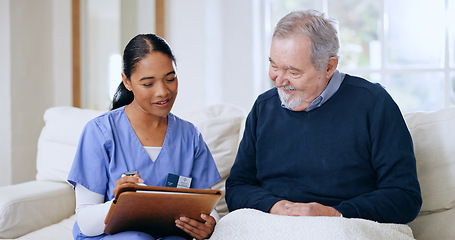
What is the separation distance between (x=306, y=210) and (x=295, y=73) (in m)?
0.45

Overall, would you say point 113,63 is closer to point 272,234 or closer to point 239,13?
point 239,13

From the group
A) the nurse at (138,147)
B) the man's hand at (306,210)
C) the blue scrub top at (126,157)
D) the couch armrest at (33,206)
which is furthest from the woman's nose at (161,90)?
the couch armrest at (33,206)

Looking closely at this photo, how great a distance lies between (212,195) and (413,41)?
2.32 m

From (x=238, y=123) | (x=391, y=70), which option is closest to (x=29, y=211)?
(x=238, y=123)

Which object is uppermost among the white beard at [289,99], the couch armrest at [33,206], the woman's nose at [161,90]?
the woman's nose at [161,90]

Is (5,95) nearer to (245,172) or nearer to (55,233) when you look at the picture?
(55,233)

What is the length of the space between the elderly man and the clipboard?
33 centimetres

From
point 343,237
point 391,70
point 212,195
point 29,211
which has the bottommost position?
point 29,211

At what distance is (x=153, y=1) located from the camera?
10.5ft

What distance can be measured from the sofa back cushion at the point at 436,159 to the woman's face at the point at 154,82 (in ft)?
3.02

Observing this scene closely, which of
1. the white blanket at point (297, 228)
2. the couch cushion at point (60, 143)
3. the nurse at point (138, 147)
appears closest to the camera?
the white blanket at point (297, 228)

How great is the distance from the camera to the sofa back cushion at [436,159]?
1.76 m

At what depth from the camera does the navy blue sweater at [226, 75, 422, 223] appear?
5.20 feet

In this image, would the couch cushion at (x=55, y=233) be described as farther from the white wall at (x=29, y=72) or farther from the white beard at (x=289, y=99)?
the white wall at (x=29, y=72)
